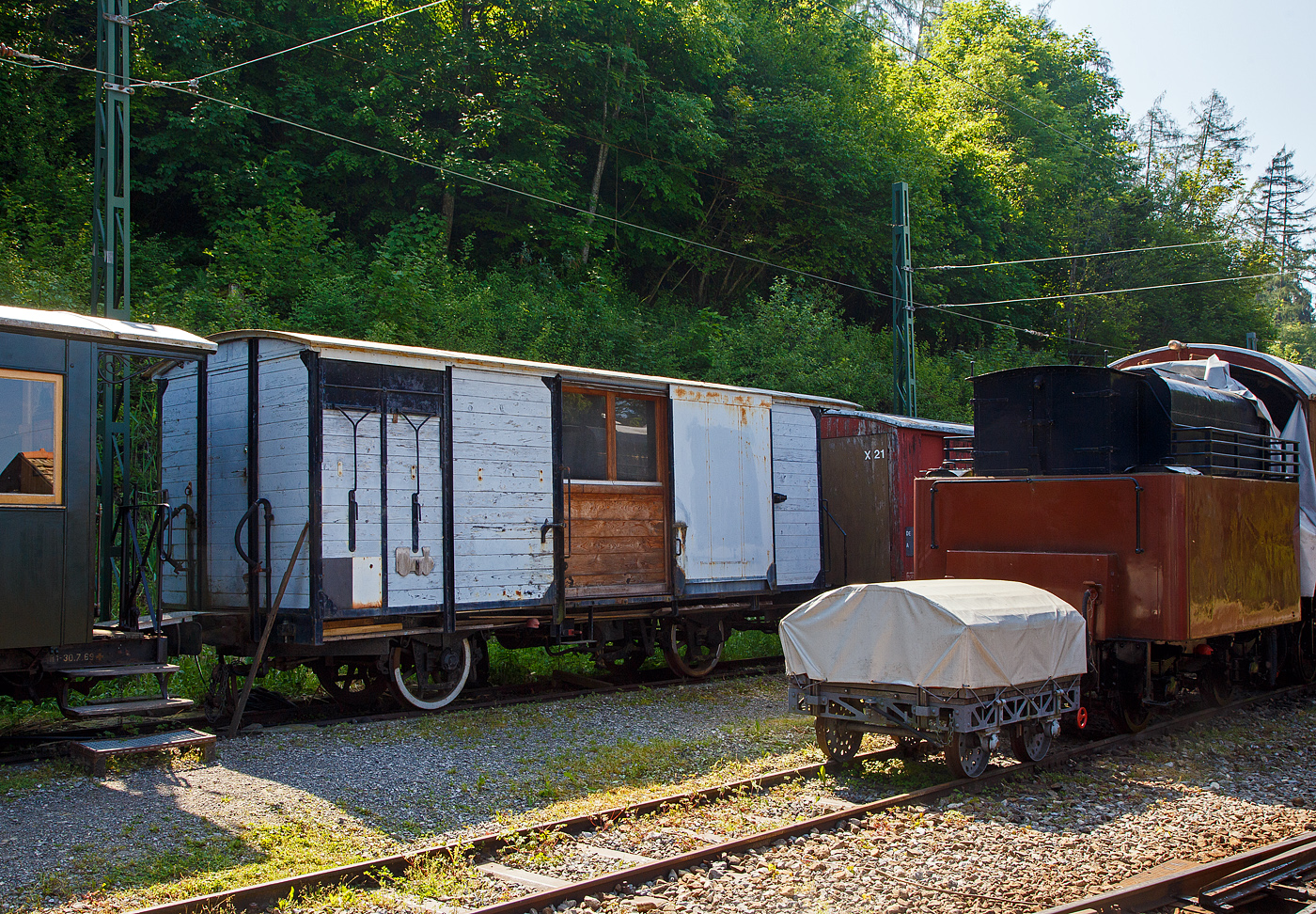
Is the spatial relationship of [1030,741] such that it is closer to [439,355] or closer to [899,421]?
[439,355]

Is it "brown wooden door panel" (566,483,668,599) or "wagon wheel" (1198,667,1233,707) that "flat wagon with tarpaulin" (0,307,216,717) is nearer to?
"brown wooden door panel" (566,483,668,599)

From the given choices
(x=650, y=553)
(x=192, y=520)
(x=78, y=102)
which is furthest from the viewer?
(x=78, y=102)

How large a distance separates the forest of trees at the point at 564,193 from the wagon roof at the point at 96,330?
7.30 m

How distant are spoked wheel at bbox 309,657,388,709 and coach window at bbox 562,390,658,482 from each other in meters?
2.72

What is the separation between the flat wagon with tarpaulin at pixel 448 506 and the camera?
867 centimetres

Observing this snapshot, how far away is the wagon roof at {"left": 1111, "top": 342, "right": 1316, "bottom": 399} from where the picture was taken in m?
10.8

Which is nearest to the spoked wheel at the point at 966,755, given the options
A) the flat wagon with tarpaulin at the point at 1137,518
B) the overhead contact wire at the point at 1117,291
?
the flat wagon with tarpaulin at the point at 1137,518

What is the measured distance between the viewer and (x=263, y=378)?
9016 mm

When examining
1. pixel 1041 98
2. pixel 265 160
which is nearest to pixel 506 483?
pixel 265 160

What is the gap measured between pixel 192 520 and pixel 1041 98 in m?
44.7

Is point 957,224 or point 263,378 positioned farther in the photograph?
point 957,224

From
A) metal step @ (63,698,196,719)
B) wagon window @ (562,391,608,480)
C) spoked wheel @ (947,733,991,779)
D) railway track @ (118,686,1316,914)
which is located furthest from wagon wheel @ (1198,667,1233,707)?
metal step @ (63,698,196,719)

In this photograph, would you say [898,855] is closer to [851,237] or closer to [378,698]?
[378,698]

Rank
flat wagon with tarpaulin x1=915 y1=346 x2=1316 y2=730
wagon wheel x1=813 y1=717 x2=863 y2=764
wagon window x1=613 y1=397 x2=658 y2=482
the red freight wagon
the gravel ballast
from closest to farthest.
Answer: the gravel ballast
wagon wheel x1=813 y1=717 x2=863 y2=764
flat wagon with tarpaulin x1=915 y1=346 x2=1316 y2=730
wagon window x1=613 y1=397 x2=658 y2=482
the red freight wagon
